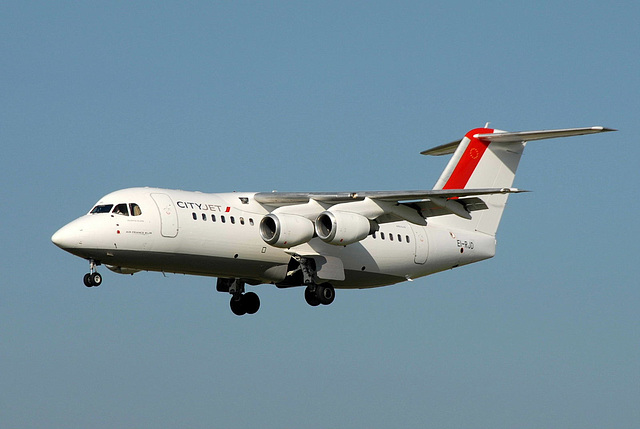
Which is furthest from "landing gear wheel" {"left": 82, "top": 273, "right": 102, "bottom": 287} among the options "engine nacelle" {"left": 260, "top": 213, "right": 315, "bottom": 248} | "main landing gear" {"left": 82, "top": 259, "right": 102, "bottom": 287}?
"engine nacelle" {"left": 260, "top": 213, "right": 315, "bottom": 248}

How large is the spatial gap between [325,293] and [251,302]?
228cm

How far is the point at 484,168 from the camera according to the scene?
25.8m

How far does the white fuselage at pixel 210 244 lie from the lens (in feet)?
67.8

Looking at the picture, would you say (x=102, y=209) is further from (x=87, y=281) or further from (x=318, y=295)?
(x=318, y=295)

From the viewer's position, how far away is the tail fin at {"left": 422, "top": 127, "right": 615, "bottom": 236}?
25.4 m

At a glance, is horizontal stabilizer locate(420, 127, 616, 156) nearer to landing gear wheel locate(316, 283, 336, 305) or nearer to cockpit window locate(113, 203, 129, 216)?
landing gear wheel locate(316, 283, 336, 305)

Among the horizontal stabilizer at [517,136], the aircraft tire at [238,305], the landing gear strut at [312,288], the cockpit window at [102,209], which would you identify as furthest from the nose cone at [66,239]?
the horizontal stabilizer at [517,136]

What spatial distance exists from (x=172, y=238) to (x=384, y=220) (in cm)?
449

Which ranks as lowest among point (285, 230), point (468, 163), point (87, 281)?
point (87, 281)

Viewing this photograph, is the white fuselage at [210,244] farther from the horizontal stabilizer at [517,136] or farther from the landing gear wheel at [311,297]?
the horizontal stabilizer at [517,136]

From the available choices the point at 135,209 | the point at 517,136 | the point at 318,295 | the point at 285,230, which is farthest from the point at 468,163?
the point at 135,209

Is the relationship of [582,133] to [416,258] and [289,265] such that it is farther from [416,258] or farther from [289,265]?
[289,265]

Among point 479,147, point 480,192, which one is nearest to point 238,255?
point 480,192

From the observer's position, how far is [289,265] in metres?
22.8
